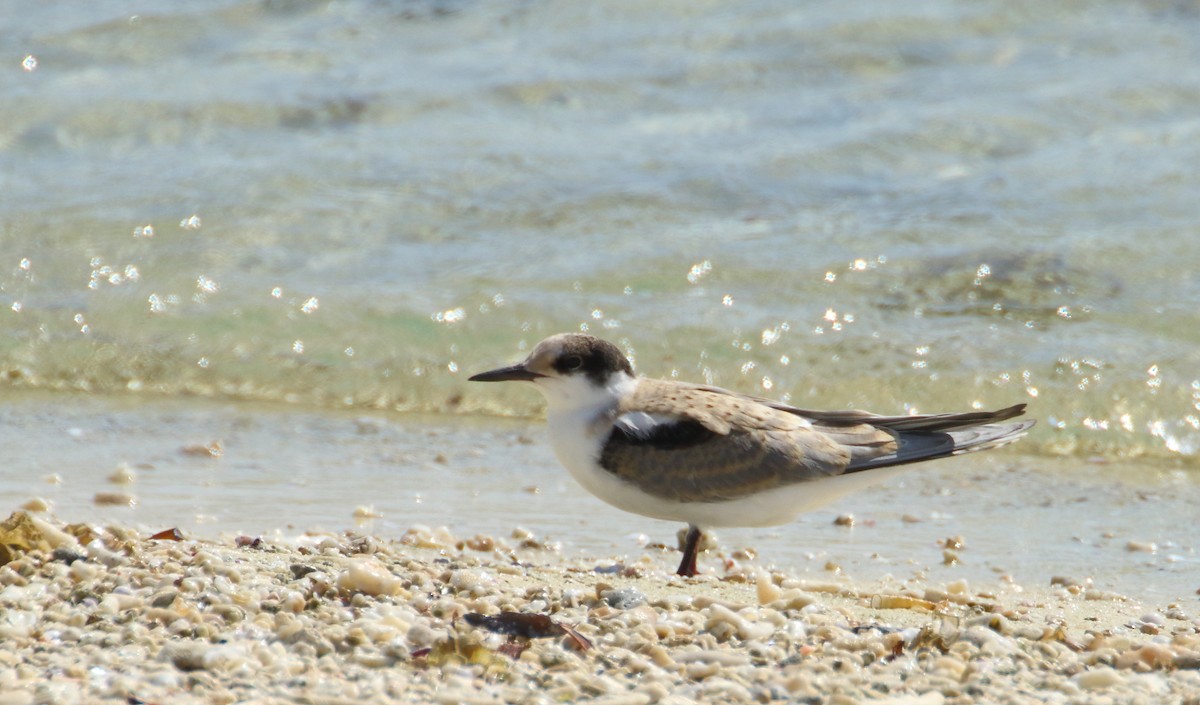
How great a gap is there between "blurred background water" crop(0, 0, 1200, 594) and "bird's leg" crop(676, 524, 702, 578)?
108 inches

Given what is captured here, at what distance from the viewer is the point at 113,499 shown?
581 centimetres

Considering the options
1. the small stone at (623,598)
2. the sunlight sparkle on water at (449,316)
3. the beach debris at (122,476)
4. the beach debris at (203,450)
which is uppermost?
the sunlight sparkle on water at (449,316)

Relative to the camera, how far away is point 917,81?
1245 centimetres

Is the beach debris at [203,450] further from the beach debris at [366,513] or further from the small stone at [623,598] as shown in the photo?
the small stone at [623,598]

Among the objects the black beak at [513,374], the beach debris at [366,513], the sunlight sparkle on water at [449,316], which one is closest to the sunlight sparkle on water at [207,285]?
the sunlight sparkle on water at [449,316]

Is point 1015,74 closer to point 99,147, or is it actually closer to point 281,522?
point 99,147

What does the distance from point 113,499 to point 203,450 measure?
90 centimetres

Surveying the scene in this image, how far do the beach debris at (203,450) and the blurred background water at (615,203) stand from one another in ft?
3.46

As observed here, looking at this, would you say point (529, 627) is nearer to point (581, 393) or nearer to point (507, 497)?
point (581, 393)

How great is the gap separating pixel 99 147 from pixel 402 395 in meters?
4.61

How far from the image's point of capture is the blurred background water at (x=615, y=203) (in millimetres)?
8195

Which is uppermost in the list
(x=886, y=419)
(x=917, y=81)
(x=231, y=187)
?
(x=917, y=81)

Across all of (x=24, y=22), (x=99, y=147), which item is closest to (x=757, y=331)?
(x=99, y=147)

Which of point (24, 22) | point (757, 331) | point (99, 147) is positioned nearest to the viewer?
point (757, 331)
